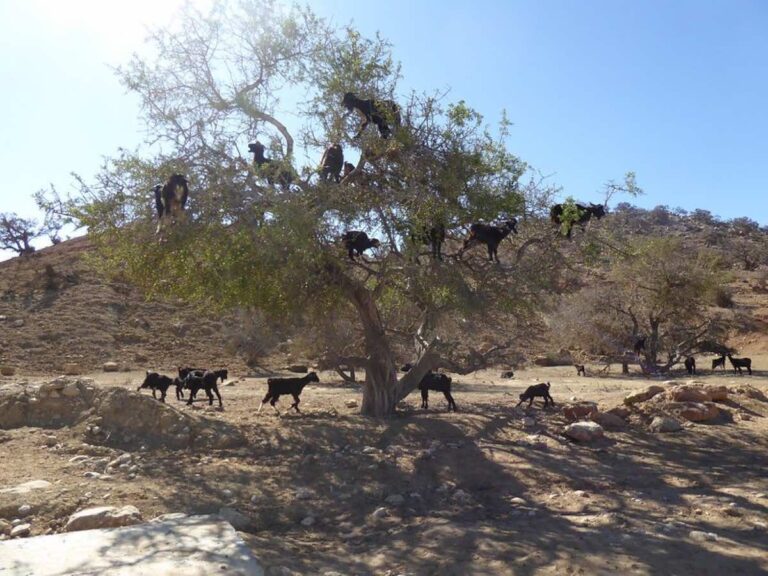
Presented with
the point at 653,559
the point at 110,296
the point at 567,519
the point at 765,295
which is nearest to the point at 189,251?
the point at 567,519

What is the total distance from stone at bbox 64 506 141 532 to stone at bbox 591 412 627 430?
295 inches

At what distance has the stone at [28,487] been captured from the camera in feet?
22.6

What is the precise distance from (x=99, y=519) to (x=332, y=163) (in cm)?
593

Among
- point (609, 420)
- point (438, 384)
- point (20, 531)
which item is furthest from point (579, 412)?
point (20, 531)

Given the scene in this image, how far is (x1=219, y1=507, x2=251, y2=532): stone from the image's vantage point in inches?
252

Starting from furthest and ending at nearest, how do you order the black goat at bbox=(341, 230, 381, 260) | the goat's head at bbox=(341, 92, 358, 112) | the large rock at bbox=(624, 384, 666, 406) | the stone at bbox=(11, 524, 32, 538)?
1. the large rock at bbox=(624, 384, 666, 406)
2. the goat's head at bbox=(341, 92, 358, 112)
3. the black goat at bbox=(341, 230, 381, 260)
4. the stone at bbox=(11, 524, 32, 538)

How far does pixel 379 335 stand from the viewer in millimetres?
11617

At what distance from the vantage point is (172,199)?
901 centimetres

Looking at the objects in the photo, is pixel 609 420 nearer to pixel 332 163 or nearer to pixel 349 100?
pixel 332 163

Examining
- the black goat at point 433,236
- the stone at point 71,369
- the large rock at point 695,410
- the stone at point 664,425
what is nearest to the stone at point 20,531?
the black goat at point 433,236

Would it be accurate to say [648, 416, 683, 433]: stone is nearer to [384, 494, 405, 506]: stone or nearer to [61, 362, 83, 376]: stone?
[384, 494, 405, 506]: stone

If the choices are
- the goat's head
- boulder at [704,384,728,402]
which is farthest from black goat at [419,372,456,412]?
the goat's head

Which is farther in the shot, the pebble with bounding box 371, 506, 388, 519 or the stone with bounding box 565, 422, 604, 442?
the stone with bounding box 565, 422, 604, 442

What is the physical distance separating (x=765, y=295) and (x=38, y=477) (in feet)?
139
